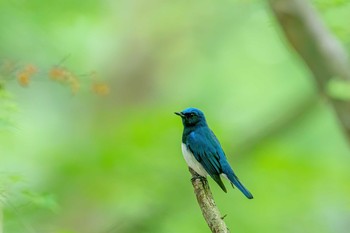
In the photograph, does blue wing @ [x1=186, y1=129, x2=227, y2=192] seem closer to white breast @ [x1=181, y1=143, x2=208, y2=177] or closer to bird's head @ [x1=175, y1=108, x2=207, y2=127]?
white breast @ [x1=181, y1=143, x2=208, y2=177]

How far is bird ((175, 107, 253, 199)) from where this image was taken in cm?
401

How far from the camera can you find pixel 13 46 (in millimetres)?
8578

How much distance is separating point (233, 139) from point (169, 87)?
11.7ft

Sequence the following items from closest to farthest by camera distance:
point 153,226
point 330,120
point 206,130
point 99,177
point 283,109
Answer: point 206,130, point 153,226, point 99,177, point 283,109, point 330,120

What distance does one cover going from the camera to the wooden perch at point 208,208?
346cm

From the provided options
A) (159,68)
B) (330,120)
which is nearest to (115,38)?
(159,68)

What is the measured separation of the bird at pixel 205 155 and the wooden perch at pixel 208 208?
13 cm

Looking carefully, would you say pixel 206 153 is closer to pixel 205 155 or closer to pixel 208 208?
pixel 205 155

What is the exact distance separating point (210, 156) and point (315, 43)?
2.15m

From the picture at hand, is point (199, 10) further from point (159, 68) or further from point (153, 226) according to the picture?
point (153, 226)

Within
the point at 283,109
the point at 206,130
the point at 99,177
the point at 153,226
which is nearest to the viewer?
the point at 206,130

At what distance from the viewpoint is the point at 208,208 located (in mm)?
3559

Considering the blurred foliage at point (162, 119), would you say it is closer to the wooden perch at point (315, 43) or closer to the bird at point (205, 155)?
the wooden perch at point (315, 43)

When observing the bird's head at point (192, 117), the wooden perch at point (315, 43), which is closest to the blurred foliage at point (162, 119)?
the wooden perch at point (315, 43)
